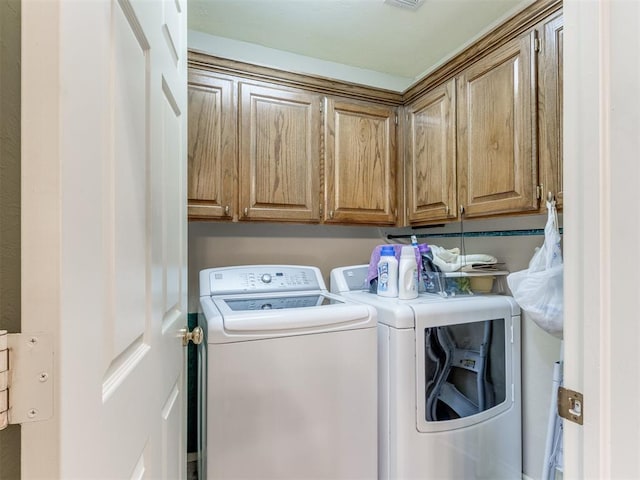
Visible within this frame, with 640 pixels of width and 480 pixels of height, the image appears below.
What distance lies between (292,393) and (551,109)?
58.0 inches

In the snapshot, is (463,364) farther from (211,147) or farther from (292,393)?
(211,147)

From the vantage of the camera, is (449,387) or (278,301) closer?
(449,387)

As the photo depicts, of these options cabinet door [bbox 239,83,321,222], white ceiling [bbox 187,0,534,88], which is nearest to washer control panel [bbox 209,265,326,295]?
cabinet door [bbox 239,83,321,222]

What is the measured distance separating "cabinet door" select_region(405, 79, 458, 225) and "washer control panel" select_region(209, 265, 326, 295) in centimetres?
72

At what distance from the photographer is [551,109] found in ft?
4.07

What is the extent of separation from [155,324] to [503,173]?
1.44 m

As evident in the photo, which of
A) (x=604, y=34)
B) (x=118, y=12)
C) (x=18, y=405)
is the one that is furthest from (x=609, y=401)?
(x=118, y=12)

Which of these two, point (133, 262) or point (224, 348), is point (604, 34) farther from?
point (224, 348)

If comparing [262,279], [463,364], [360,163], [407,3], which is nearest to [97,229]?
[262,279]

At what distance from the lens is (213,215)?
165cm

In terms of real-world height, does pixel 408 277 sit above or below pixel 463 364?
above

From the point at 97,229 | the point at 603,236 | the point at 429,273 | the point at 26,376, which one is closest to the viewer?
the point at 26,376

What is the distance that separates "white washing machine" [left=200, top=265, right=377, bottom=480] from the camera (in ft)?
3.87

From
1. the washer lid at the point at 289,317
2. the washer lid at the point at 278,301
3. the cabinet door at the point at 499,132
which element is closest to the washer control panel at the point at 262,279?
the washer lid at the point at 278,301
